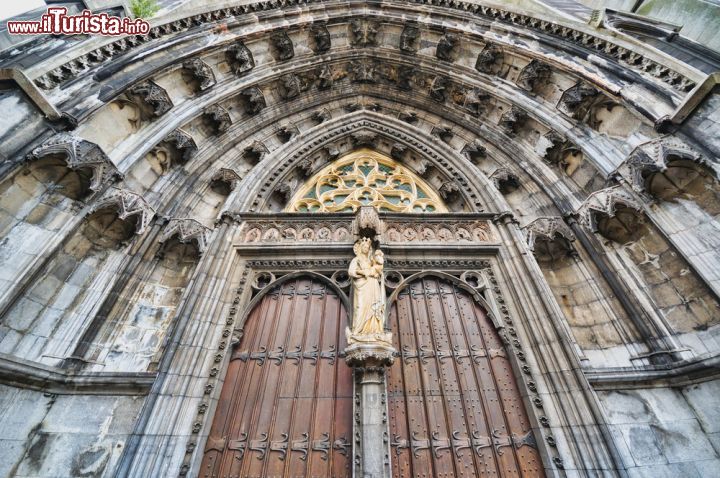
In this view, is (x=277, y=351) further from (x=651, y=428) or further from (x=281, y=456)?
(x=651, y=428)

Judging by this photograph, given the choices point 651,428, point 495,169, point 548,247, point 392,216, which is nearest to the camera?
point 651,428

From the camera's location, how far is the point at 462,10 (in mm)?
7465

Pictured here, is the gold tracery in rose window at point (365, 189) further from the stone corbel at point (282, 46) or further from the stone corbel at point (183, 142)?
the stone corbel at point (282, 46)

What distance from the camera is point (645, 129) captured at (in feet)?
15.4

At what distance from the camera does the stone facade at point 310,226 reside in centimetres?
345

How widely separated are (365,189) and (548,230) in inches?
153

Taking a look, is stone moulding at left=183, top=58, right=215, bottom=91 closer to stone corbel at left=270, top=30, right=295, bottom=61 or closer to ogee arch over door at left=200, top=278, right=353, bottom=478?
stone corbel at left=270, top=30, right=295, bottom=61

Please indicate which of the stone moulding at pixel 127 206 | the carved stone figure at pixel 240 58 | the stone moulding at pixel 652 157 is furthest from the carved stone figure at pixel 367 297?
the carved stone figure at pixel 240 58

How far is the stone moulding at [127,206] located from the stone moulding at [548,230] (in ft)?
20.5

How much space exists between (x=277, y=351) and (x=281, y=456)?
126 cm

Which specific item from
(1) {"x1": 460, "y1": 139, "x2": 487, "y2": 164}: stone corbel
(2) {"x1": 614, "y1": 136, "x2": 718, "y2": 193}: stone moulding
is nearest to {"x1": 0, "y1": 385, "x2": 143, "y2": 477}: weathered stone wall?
(2) {"x1": 614, "y1": 136, "x2": 718, "y2": 193}: stone moulding

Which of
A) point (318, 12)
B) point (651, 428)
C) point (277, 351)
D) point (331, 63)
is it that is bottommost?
point (651, 428)

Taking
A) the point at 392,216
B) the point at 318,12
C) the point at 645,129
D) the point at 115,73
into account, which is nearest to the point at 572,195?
the point at 645,129

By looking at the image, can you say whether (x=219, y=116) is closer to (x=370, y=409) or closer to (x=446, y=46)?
(x=446, y=46)
